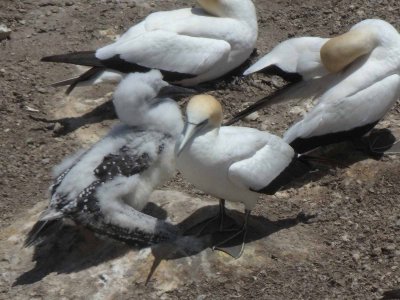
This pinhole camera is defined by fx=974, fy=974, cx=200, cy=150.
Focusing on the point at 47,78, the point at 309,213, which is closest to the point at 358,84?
the point at 309,213

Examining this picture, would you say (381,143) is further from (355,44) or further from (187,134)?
(187,134)

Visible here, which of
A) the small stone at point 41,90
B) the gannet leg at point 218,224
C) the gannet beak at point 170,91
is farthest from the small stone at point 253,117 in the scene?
the small stone at point 41,90

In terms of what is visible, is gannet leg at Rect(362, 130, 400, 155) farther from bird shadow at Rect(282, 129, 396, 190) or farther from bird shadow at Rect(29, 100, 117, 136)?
bird shadow at Rect(29, 100, 117, 136)

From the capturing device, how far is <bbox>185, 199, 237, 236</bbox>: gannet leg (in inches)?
219

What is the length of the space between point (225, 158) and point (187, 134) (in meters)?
0.26

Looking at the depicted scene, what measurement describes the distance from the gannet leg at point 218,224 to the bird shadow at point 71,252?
356 millimetres

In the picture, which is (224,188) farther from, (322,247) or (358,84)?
(358,84)

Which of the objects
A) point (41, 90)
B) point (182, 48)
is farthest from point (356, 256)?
point (41, 90)

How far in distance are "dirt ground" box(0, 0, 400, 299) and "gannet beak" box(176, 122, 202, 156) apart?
2.44 feet

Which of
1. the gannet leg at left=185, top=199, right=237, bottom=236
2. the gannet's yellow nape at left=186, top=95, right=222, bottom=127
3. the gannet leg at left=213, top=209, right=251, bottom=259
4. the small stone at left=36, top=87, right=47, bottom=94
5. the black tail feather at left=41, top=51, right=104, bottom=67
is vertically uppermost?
the gannet's yellow nape at left=186, top=95, right=222, bottom=127

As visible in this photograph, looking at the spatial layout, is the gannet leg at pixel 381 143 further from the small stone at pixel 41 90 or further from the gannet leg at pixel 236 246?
the small stone at pixel 41 90

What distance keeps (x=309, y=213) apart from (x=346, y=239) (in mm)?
353

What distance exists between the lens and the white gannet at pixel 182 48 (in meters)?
7.30

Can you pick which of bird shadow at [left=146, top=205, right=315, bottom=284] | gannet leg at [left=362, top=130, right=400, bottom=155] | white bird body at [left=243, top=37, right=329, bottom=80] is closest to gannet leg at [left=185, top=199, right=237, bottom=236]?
bird shadow at [left=146, top=205, right=315, bottom=284]
